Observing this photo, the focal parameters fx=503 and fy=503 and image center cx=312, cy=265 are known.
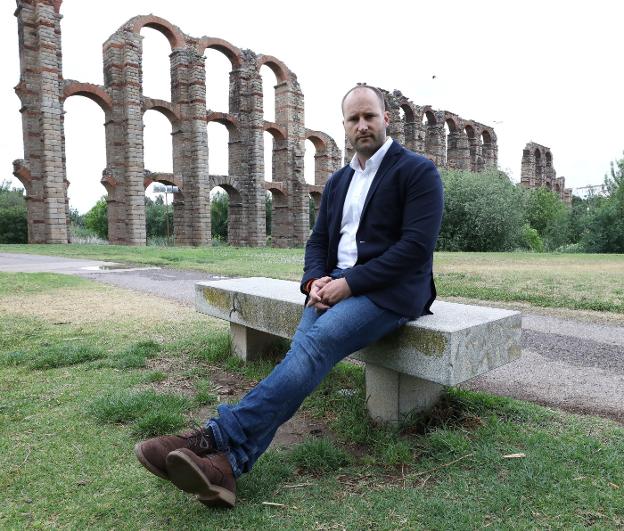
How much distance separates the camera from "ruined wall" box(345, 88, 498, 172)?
136ft

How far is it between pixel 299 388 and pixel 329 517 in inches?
21.0

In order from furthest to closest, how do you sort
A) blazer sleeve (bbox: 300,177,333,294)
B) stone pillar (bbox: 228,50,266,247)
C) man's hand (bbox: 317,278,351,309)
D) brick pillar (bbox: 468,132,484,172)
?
brick pillar (bbox: 468,132,484,172), stone pillar (bbox: 228,50,266,247), blazer sleeve (bbox: 300,177,333,294), man's hand (bbox: 317,278,351,309)

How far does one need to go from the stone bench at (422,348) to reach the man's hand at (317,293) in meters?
0.37

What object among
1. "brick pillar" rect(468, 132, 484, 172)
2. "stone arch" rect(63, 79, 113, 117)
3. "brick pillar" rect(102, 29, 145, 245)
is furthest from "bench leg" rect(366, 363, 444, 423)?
"brick pillar" rect(468, 132, 484, 172)

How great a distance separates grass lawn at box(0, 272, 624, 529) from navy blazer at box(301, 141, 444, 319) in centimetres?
73

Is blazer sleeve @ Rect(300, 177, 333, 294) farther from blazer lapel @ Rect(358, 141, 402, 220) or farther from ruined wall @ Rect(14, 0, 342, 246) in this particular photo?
ruined wall @ Rect(14, 0, 342, 246)

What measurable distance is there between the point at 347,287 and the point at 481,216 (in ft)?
82.8

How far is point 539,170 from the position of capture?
193 ft

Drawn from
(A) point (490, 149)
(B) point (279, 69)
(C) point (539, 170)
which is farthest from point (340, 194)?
(C) point (539, 170)

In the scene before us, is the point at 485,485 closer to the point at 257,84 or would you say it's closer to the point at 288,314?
the point at 288,314

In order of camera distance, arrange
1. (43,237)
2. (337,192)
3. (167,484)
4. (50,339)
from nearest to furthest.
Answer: (167,484)
(337,192)
(50,339)
(43,237)

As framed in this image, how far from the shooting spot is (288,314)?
335 centimetres

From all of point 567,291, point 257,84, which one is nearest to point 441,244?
point 257,84

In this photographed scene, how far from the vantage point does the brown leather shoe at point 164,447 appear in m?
2.08
